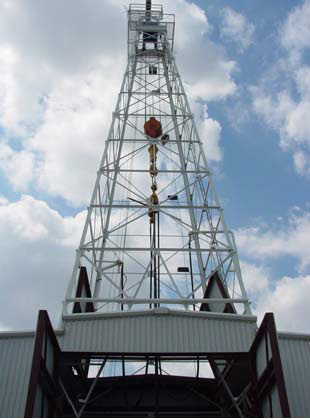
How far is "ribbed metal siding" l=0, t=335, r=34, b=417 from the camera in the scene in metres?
15.5

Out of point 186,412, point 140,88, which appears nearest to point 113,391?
point 186,412

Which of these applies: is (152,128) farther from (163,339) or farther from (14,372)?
(14,372)

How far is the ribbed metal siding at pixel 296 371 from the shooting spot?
52.0ft

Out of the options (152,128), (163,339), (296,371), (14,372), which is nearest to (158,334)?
(163,339)

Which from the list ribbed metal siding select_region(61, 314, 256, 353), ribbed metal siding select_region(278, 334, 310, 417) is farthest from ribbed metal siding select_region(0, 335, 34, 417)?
ribbed metal siding select_region(278, 334, 310, 417)

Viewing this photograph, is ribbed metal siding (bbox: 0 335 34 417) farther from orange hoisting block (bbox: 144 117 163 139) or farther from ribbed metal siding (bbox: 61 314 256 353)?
orange hoisting block (bbox: 144 117 163 139)

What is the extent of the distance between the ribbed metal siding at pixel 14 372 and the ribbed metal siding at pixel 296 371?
818 cm

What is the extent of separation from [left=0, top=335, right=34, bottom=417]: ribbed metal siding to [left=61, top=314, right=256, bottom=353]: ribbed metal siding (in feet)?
4.56

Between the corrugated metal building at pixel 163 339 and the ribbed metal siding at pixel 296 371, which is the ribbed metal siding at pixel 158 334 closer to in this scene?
the corrugated metal building at pixel 163 339

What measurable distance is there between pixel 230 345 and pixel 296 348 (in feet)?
7.12

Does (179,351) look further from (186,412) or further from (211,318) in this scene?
(186,412)

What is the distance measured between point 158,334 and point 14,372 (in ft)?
15.8

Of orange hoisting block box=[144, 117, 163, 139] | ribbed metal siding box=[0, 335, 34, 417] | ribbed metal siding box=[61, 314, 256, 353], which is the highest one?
orange hoisting block box=[144, 117, 163, 139]

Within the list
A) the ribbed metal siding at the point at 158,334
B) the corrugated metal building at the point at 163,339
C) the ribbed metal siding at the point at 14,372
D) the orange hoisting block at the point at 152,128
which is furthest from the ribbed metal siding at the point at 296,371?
the orange hoisting block at the point at 152,128
